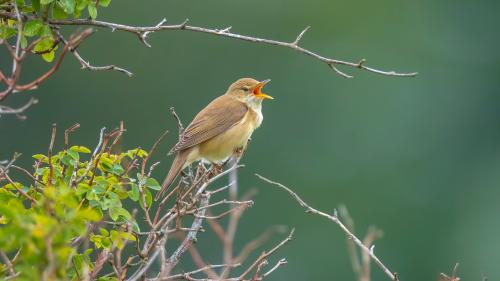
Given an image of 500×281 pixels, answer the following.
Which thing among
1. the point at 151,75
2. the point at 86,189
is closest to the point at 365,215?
the point at 151,75

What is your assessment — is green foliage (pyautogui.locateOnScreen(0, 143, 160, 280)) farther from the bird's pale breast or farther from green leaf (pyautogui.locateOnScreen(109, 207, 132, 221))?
the bird's pale breast

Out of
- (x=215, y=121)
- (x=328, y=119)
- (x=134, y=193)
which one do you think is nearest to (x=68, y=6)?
(x=134, y=193)

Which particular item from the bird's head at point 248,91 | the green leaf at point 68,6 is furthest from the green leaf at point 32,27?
the bird's head at point 248,91

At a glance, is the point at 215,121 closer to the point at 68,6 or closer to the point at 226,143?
the point at 226,143

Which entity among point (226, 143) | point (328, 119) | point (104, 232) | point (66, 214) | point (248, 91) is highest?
point (66, 214)

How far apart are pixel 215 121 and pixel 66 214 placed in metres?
4.36

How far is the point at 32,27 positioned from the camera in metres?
4.82

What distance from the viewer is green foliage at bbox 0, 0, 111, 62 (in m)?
4.82

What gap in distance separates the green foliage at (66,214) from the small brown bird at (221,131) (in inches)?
103

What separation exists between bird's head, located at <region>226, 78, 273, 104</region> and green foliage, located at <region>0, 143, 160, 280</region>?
309 cm

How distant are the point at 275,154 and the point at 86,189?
1678 cm

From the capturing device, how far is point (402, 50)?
26.2 metres

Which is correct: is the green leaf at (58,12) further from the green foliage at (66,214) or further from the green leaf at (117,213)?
the green leaf at (117,213)

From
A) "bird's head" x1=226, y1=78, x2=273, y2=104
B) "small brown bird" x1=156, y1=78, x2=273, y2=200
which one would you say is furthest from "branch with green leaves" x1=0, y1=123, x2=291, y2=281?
"bird's head" x1=226, y1=78, x2=273, y2=104
